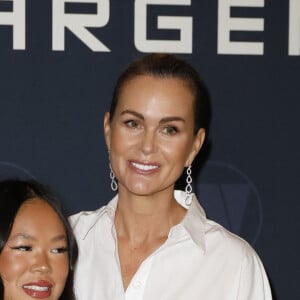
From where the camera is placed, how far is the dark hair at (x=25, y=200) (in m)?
1.95

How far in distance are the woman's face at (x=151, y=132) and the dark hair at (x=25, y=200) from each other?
187 mm

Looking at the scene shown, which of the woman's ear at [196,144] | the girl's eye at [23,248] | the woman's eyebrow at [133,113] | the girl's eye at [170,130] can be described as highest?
the woman's eyebrow at [133,113]

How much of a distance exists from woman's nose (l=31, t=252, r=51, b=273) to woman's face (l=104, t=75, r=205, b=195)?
1.07 ft

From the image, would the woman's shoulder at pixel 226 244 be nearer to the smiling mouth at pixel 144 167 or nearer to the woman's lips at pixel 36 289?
the smiling mouth at pixel 144 167

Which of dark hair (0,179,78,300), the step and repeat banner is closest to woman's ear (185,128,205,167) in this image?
dark hair (0,179,78,300)

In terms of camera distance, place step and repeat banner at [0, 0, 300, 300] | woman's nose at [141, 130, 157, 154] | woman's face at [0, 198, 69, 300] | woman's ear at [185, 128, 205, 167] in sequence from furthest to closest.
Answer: step and repeat banner at [0, 0, 300, 300] < woman's ear at [185, 128, 205, 167] < woman's nose at [141, 130, 157, 154] < woman's face at [0, 198, 69, 300]

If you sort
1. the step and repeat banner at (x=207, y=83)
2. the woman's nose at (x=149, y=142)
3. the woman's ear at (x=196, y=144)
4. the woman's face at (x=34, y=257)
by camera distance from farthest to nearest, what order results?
the step and repeat banner at (x=207, y=83), the woman's ear at (x=196, y=144), the woman's nose at (x=149, y=142), the woman's face at (x=34, y=257)

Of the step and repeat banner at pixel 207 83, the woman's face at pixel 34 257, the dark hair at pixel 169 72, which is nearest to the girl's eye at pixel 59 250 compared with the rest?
the woman's face at pixel 34 257

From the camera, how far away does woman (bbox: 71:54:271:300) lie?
2.08 meters

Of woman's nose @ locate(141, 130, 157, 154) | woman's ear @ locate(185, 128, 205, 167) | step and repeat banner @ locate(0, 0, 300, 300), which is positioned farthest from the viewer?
step and repeat banner @ locate(0, 0, 300, 300)

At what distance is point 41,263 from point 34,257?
0.02 m

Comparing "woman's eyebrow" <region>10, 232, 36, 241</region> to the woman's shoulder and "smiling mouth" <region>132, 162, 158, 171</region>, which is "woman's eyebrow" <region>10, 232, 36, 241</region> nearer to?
"smiling mouth" <region>132, 162, 158, 171</region>

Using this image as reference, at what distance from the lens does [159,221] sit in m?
2.21

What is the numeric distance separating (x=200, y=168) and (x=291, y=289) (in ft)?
1.74
